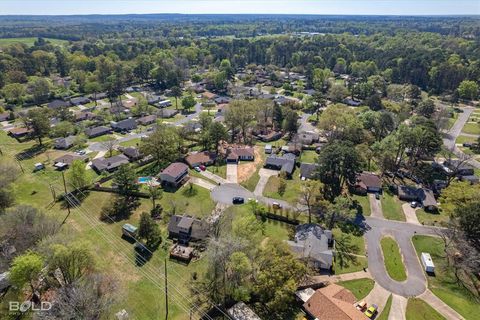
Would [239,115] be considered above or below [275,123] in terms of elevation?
above

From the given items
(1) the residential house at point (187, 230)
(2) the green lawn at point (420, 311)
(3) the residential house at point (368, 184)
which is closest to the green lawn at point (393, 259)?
(2) the green lawn at point (420, 311)

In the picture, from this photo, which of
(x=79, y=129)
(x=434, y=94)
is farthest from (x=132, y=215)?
(x=434, y=94)

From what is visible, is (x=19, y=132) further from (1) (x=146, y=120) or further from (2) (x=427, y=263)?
(2) (x=427, y=263)

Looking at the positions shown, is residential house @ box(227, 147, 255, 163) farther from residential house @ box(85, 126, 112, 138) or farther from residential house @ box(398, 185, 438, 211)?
residential house @ box(85, 126, 112, 138)

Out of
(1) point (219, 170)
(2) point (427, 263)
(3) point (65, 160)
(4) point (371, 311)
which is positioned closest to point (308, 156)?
(1) point (219, 170)

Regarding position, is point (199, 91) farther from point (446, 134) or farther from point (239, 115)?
point (446, 134)

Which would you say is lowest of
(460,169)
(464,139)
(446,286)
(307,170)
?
(464,139)
